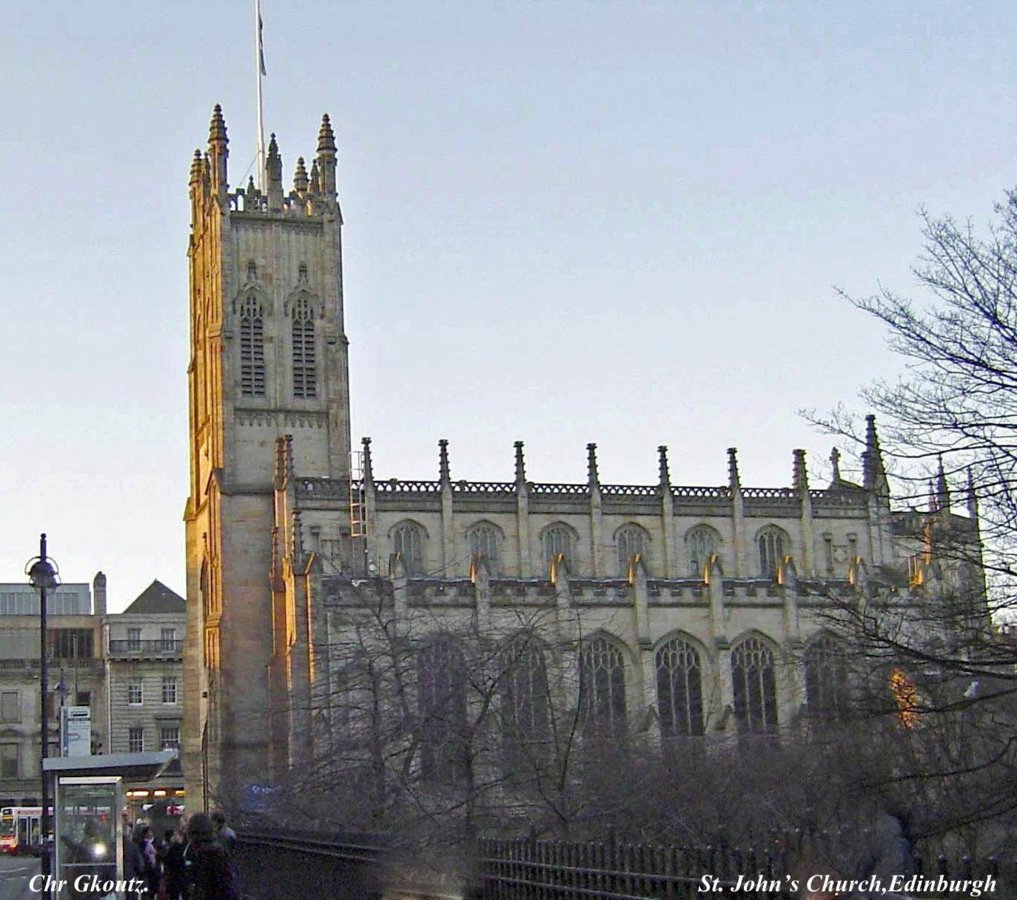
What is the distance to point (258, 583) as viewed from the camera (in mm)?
66562

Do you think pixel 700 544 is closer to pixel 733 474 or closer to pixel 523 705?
pixel 733 474

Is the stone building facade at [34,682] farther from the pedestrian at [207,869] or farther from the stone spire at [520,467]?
the pedestrian at [207,869]

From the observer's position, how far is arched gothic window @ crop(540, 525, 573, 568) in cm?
7012

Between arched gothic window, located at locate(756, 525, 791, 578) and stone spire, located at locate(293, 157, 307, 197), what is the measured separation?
25.1 meters

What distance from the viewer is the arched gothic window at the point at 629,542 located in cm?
7112

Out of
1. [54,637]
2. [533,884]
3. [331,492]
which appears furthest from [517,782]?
[54,637]

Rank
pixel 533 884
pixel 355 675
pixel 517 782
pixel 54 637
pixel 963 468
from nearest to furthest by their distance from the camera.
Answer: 1. pixel 533 884
2. pixel 963 468
3. pixel 517 782
4. pixel 355 675
5. pixel 54 637

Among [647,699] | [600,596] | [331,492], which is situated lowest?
[647,699]

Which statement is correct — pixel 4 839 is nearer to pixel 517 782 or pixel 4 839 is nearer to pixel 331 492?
pixel 331 492

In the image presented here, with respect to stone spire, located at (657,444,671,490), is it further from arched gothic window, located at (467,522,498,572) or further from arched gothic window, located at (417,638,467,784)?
arched gothic window, located at (417,638,467,784)

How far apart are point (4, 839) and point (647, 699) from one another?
105ft

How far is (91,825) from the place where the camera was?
75.6 ft

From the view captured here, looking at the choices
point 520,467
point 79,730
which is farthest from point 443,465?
point 79,730

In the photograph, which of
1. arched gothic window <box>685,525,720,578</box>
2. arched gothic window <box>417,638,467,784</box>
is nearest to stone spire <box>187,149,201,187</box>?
arched gothic window <box>685,525,720,578</box>
